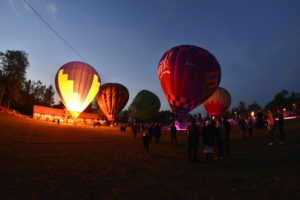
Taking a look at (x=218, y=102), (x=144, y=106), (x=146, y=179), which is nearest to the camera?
(x=146, y=179)

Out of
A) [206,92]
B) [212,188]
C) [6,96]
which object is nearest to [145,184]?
[212,188]

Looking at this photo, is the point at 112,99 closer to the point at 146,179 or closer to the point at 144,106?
the point at 144,106

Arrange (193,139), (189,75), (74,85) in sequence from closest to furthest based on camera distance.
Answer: (193,139)
(189,75)
(74,85)

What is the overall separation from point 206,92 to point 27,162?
1912cm

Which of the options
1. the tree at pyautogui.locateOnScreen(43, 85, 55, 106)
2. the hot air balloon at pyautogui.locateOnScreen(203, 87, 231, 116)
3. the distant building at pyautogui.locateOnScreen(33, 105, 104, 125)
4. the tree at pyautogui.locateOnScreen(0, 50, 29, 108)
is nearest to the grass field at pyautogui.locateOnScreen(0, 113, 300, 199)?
the hot air balloon at pyautogui.locateOnScreen(203, 87, 231, 116)

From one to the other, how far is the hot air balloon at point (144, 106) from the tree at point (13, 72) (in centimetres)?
3105

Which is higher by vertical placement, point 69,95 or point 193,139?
point 69,95

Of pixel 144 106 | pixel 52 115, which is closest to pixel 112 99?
pixel 144 106

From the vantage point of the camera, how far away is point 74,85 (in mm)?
26375

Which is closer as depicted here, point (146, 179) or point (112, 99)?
point (146, 179)

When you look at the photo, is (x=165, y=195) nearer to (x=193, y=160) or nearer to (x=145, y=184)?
(x=145, y=184)

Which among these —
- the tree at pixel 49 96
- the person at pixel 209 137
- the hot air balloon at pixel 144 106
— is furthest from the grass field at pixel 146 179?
the tree at pixel 49 96

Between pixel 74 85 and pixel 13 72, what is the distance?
101ft

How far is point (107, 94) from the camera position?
42.0m
